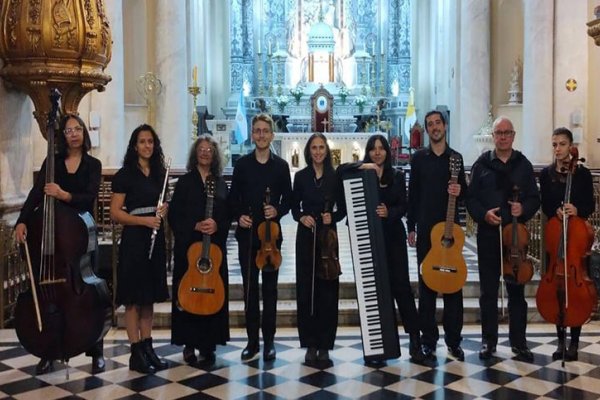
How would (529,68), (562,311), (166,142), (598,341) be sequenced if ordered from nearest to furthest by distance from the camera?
(562,311) < (598,341) < (529,68) < (166,142)

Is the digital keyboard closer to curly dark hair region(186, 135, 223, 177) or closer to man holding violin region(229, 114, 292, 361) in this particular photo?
man holding violin region(229, 114, 292, 361)

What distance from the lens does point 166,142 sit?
1731cm

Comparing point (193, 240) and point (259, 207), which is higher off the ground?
point (259, 207)

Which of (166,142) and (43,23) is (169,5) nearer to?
(166,142)

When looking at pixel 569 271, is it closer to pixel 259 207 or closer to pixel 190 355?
pixel 259 207

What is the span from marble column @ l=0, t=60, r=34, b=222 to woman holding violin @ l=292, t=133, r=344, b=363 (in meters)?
3.02

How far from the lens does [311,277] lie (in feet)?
20.6

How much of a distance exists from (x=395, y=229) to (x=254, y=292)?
3.88 ft

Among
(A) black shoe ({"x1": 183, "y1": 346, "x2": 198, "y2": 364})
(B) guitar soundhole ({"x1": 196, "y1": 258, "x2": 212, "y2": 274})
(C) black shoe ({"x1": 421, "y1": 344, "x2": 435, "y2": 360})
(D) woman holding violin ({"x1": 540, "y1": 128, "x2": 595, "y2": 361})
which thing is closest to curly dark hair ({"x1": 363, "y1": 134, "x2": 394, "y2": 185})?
(D) woman holding violin ({"x1": 540, "y1": 128, "x2": 595, "y2": 361})

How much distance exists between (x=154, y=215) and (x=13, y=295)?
2374 millimetres

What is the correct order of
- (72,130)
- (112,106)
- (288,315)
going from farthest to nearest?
1. (112,106)
2. (288,315)
3. (72,130)

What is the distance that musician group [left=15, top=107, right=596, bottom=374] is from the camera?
5914 mm

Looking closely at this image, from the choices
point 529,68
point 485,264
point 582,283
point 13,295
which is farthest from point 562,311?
point 529,68

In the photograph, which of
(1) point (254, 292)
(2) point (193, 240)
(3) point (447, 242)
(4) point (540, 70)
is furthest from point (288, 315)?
(4) point (540, 70)
